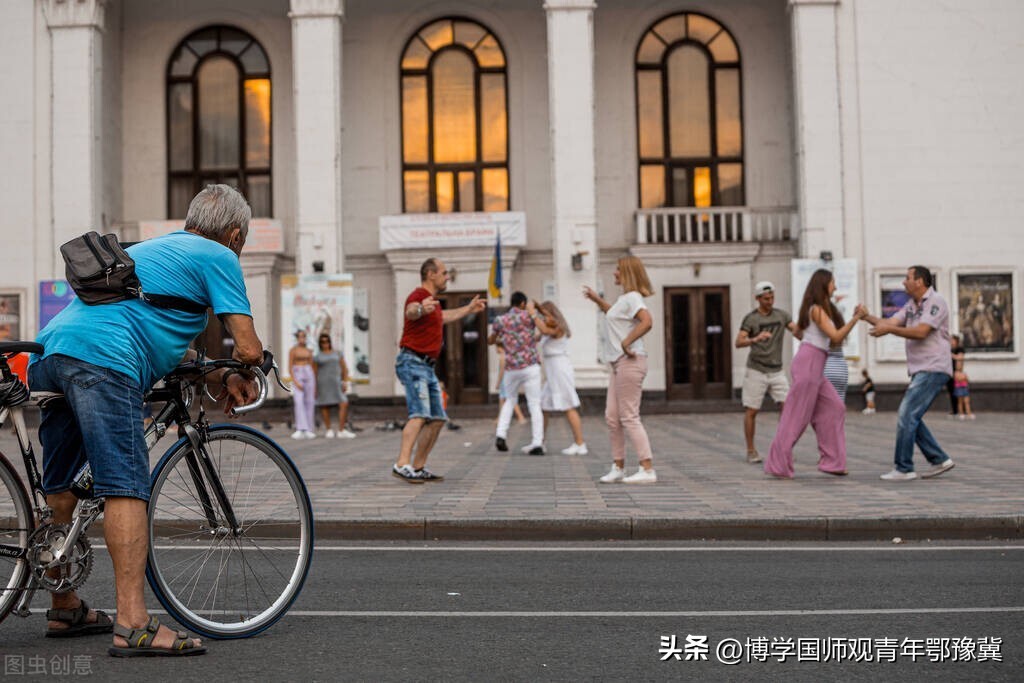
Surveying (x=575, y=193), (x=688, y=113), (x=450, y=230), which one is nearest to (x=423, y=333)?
(x=575, y=193)

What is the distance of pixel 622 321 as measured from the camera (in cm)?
1144

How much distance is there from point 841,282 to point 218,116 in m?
16.8

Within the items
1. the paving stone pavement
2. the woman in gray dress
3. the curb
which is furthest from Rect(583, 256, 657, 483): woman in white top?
the woman in gray dress

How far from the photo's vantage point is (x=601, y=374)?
27328 millimetres

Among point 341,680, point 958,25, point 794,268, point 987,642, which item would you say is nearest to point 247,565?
point 341,680

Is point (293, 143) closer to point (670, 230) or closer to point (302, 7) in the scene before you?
point (302, 7)

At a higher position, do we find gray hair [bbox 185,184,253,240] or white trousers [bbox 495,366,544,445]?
gray hair [bbox 185,184,253,240]

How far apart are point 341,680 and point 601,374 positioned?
23.2 m

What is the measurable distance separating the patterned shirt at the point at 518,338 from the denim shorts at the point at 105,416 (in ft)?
37.2

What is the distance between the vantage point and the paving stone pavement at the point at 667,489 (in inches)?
349

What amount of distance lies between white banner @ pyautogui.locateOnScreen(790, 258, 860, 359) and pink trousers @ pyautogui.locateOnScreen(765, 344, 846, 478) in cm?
1408

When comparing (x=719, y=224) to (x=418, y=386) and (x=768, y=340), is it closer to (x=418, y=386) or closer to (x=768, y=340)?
(x=768, y=340)

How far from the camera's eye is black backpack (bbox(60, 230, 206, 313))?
4.59m

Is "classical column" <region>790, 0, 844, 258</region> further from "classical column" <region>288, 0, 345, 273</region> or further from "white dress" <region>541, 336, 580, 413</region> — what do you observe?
"white dress" <region>541, 336, 580, 413</region>
